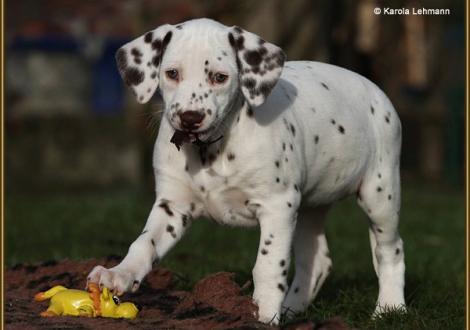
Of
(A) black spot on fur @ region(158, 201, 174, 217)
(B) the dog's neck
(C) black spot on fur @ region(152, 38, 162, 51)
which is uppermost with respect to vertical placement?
(C) black spot on fur @ region(152, 38, 162, 51)

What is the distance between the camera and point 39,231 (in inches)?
403

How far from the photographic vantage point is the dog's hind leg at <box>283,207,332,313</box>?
639 centimetres

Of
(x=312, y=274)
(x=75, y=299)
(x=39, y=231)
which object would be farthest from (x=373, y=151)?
(x=39, y=231)

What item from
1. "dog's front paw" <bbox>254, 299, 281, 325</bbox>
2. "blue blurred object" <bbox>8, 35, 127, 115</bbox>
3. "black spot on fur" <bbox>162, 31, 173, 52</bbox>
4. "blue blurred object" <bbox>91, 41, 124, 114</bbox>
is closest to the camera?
"dog's front paw" <bbox>254, 299, 281, 325</bbox>

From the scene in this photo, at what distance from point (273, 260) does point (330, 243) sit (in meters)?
4.83

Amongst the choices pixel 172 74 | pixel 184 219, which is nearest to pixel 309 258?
pixel 184 219

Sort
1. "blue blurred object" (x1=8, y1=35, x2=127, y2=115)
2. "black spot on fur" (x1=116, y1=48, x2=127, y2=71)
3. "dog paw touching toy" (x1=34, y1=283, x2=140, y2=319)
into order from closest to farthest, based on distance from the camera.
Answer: "dog paw touching toy" (x1=34, y1=283, x2=140, y2=319), "black spot on fur" (x1=116, y1=48, x2=127, y2=71), "blue blurred object" (x1=8, y1=35, x2=127, y2=115)

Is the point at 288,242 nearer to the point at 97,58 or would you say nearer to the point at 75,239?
the point at 75,239

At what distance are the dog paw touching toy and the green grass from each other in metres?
1.11

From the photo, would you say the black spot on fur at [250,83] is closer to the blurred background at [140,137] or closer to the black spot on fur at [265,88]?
the black spot on fur at [265,88]

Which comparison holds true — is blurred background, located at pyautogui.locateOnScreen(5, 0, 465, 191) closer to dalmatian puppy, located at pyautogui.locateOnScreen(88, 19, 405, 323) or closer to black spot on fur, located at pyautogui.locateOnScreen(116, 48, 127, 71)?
dalmatian puppy, located at pyautogui.locateOnScreen(88, 19, 405, 323)

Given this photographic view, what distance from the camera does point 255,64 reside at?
17.3ft

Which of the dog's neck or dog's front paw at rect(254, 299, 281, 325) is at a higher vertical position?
the dog's neck

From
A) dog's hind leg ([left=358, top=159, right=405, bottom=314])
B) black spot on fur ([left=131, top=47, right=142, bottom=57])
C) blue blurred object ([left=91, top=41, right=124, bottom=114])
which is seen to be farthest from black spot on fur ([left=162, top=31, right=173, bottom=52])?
blue blurred object ([left=91, top=41, right=124, bottom=114])
